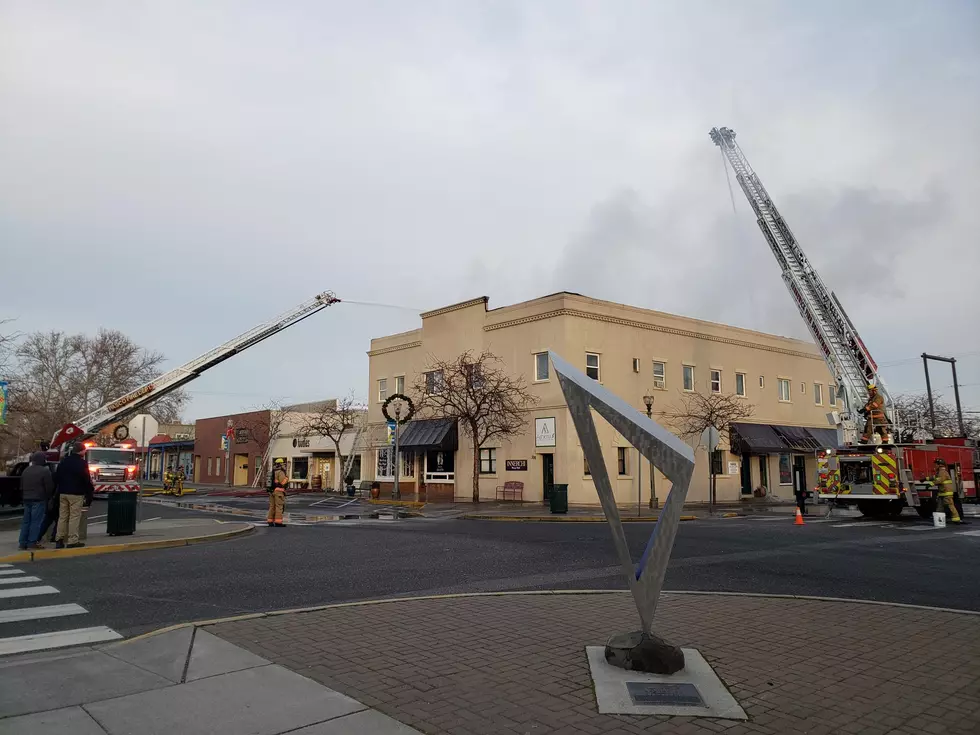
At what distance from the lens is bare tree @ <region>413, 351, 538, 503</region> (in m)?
32.5

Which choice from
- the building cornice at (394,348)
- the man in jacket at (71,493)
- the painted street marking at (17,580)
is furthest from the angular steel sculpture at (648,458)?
the building cornice at (394,348)

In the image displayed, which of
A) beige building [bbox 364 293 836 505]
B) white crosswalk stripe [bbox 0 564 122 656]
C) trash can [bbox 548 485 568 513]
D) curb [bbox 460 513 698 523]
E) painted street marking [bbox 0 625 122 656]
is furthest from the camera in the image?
beige building [bbox 364 293 836 505]

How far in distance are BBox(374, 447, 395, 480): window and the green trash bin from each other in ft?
82.9

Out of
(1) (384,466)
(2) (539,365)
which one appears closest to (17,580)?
(2) (539,365)

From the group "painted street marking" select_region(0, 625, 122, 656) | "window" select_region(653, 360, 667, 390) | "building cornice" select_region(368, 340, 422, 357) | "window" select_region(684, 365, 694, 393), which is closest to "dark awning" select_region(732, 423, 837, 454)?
"window" select_region(684, 365, 694, 393)

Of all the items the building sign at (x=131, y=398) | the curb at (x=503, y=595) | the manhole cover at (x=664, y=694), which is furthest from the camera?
the building sign at (x=131, y=398)

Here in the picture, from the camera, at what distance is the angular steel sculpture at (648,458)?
5344mm

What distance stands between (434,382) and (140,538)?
21708 mm

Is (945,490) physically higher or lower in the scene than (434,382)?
lower

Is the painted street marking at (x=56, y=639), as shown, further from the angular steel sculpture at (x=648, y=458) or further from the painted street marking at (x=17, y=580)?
the angular steel sculpture at (x=648, y=458)

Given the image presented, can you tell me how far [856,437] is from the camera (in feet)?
84.3

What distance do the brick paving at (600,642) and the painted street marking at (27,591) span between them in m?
3.97

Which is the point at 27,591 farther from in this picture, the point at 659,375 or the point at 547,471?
the point at 659,375

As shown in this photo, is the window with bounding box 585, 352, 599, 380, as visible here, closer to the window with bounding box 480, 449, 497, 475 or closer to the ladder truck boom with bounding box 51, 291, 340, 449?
the window with bounding box 480, 449, 497, 475
